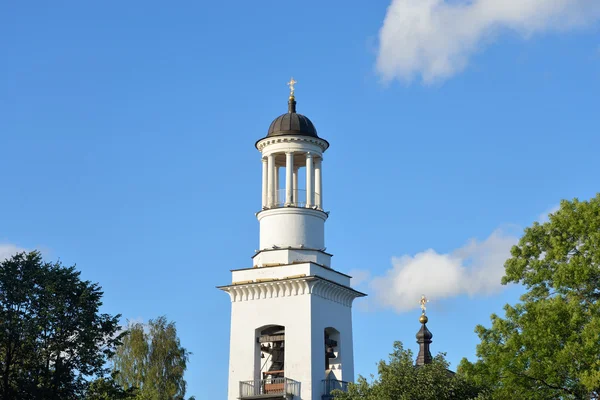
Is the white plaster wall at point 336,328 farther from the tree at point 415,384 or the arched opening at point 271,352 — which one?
the tree at point 415,384

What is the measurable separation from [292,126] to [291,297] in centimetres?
763

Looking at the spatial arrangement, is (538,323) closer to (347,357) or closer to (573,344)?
(573,344)

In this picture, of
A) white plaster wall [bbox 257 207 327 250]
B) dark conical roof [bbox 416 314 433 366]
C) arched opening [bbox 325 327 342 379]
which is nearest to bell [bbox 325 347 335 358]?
arched opening [bbox 325 327 342 379]

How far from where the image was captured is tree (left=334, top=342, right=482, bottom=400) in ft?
117

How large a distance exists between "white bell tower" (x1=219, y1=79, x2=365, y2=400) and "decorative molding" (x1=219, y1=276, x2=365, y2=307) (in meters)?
0.04

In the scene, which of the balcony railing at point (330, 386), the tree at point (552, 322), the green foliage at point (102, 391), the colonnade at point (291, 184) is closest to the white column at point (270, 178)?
the colonnade at point (291, 184)

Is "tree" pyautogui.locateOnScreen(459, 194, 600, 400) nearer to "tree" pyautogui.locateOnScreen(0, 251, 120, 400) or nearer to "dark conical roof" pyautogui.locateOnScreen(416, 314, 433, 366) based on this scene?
"tree" pyautogui.locateOnScreen(0, 251, 120, 400)

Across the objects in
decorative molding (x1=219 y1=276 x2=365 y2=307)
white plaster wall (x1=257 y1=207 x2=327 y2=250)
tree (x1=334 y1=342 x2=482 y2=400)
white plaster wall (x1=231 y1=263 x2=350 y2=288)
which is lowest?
tree (x1=334 y1=342 x2=482 y2=400)

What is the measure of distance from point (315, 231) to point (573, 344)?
57.3 ft

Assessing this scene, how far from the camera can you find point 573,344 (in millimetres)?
30281

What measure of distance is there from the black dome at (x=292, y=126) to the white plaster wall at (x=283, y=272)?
19.7 ft

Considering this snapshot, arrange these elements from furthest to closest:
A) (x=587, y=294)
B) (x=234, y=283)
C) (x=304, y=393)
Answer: (x=234, y=283), (x=304, y=393), (x=587, y=294)

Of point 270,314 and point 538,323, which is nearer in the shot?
point 538,323

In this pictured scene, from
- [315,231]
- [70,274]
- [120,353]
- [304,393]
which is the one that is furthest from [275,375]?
[120,353]
